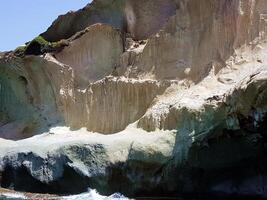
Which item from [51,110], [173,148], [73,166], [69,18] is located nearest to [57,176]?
[73,166]

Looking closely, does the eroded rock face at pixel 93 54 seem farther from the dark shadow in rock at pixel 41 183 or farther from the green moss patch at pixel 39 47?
the dark shadow in rock at pixel 41 183

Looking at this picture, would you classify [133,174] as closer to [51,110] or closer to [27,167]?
[27,167]

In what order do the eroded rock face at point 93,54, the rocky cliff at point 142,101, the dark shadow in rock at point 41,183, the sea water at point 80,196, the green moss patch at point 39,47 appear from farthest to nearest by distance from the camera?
the green moss patch at point 39,47 < the eroded rock face at point 93,54 < the dark shadow in rock at point 41,183 < the sea water at point 80,196 < the rocky cliff at point 142,101

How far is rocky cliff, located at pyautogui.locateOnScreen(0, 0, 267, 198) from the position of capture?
14.5 meters

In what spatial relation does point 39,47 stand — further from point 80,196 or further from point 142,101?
point 80,196

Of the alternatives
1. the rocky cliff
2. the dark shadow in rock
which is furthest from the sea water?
the dark shadow in rock

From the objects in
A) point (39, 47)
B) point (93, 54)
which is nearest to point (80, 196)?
point (93, 54)

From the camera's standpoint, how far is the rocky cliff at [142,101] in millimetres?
14484

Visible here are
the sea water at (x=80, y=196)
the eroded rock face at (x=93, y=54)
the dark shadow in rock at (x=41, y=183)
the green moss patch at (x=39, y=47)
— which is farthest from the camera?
the green moss patch at (x=39, y=47)

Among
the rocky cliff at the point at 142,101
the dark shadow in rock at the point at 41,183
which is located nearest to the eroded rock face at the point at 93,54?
the rocky cliff at the point at 142,101

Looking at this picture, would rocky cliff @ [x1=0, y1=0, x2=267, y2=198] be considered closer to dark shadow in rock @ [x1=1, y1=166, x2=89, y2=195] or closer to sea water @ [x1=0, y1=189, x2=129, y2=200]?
dark shadow in rock @ [x1=1, y1=166, x2=89, y2=195]

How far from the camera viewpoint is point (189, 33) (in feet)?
62.8

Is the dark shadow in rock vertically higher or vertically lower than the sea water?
higher

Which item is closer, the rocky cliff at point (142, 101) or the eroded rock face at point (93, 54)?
the rocky cliff at point (142, 101)
